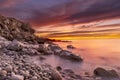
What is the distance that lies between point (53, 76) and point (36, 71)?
2.28 ft

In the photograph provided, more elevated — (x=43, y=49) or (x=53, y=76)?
(x=43, y=49)

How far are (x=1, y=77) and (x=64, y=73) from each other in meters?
4.71

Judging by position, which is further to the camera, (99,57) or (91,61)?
(99,57)

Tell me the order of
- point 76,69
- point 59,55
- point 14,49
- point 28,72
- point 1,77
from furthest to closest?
point 59,55 → point 14,49 → point 76,69 → point 28,72 → point 1,77

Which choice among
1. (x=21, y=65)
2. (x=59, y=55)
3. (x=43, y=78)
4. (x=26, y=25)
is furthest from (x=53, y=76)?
(x=26, y=25)

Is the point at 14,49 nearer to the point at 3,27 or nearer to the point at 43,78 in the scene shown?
the point at 43,78

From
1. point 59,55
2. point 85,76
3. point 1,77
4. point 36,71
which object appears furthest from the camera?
point 59,55

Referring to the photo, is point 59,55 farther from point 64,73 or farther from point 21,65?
point 21,65

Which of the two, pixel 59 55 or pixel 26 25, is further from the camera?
pixel 26 25

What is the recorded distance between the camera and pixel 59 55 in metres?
19.2

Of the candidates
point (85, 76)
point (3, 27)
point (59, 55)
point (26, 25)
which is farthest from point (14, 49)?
point (26, 25)

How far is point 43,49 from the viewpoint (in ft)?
65.9

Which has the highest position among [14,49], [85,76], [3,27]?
[3,27]

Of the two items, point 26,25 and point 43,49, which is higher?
point 26,25
